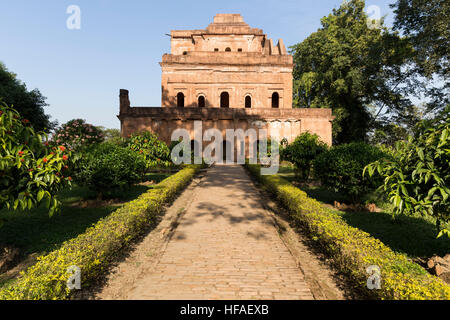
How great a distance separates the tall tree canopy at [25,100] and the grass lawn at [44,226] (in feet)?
58.9

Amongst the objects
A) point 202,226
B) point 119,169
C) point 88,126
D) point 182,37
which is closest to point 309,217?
point 202,226

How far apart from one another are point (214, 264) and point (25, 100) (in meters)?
25.5

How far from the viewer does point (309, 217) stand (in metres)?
5.71

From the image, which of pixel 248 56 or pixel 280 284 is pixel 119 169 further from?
pixel 248 56

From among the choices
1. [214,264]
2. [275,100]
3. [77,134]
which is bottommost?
[214,264]

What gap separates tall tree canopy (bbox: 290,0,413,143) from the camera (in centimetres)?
2328

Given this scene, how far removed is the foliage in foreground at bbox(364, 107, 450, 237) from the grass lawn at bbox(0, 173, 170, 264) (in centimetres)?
544

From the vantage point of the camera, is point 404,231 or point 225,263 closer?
point 225,263

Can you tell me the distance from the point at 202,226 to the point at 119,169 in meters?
3.48

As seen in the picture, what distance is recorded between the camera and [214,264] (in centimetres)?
450

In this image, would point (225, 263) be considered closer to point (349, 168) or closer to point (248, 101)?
point (349, 168)

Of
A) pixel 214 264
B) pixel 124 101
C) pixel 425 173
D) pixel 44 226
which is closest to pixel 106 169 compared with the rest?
pixel 44 226

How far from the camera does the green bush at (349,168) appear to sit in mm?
7465

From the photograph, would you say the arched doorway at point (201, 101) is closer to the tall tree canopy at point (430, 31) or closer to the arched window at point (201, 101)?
the arched window at point (201, 101)
